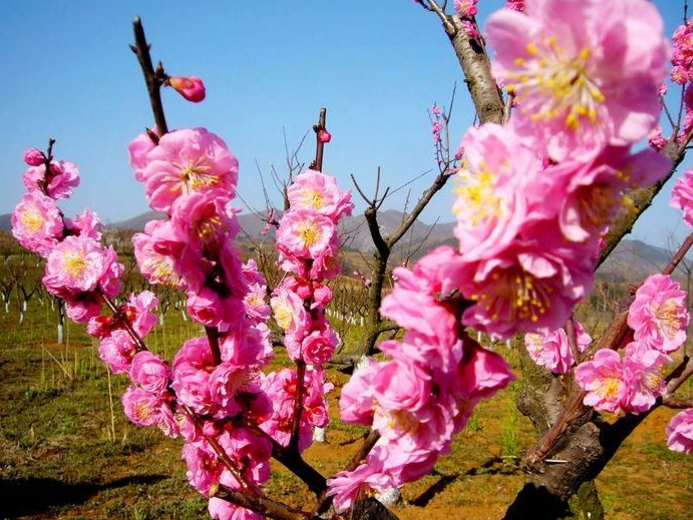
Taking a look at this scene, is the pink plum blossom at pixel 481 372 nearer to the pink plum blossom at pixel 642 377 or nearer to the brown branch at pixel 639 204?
the pink plum blossom at pixel 642 377

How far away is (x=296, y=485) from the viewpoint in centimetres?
593

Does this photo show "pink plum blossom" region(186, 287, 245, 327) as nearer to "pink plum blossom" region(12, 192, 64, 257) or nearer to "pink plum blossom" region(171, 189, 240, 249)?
"pink plum blossom" region(171, 189, 240, 249)

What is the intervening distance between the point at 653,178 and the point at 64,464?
7.49 metres

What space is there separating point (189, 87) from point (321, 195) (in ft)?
2.74

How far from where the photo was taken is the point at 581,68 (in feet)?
2.00

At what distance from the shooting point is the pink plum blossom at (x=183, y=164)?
96 cm

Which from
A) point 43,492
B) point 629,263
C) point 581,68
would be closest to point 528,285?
point 581,68

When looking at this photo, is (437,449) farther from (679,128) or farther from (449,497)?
(449,497)

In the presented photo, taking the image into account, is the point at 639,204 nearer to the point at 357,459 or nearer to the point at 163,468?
the point at 357,459

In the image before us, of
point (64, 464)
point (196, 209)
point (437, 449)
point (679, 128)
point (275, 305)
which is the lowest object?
point (64, 464)

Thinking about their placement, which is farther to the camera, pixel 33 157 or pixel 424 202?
pixel 424 202

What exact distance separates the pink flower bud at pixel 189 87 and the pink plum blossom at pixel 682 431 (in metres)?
2.27

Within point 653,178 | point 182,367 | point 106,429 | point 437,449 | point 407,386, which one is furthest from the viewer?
point 106,429

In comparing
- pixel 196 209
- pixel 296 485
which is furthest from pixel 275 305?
pixel 296 485
